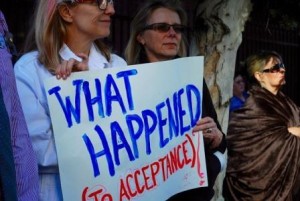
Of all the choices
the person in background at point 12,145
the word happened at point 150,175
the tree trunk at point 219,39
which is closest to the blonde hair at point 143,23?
the word happened at point 150,175

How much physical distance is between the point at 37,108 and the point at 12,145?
0.46m

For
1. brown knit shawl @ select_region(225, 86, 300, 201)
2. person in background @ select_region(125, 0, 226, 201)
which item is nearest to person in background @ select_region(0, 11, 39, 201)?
person in background @ select_region(125, 0, 226, 201)

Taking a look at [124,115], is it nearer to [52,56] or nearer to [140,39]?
[52,56]

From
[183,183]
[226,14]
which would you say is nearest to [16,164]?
[183,183]

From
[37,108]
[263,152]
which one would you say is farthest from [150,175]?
[263,152]

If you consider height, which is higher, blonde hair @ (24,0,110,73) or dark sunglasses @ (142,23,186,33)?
blonde hair @ (24,0,110,73)

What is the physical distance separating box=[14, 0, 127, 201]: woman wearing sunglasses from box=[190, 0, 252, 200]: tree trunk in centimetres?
203

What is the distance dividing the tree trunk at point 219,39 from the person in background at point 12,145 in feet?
8.91

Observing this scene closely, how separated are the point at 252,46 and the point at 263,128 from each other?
4814 mm

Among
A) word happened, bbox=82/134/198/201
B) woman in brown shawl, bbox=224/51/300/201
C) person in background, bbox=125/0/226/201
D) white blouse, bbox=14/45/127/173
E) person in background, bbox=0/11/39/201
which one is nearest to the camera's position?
person in background, bbox=0/11/39/201

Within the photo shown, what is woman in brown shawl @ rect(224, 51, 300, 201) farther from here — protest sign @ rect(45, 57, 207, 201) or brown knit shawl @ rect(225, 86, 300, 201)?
protest sign @ rect(45, 57, 207, 201)

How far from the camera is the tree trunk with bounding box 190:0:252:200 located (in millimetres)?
4492

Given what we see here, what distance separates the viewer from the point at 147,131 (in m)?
2.54

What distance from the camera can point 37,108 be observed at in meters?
2.27
